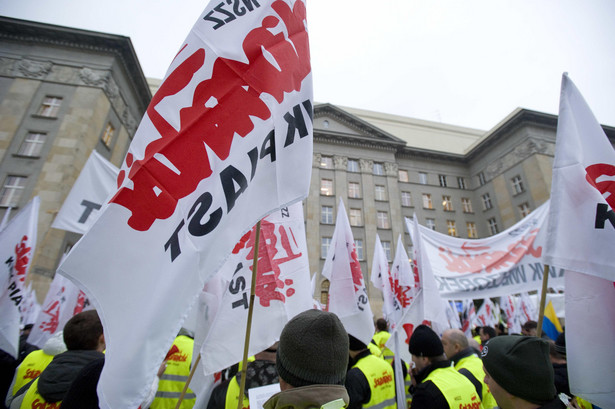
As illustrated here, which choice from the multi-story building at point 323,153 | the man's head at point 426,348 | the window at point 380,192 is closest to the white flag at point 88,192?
the man's head at point 426,348

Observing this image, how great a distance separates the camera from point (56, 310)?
5.79m

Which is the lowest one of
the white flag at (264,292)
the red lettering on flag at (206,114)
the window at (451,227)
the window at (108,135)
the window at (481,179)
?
the white flag at (264,292)

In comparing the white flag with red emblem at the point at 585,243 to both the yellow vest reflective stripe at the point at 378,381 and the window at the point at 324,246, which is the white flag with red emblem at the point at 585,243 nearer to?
the yellow vest reflective stripe at the point at 378,381

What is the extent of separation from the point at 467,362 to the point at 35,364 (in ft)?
14.3

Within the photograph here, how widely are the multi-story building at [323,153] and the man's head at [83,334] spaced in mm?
7114

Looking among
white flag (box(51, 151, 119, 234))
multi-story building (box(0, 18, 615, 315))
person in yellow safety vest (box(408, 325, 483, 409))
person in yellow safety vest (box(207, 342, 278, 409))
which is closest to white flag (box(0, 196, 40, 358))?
white flag (box(51, 151, 119, 234))

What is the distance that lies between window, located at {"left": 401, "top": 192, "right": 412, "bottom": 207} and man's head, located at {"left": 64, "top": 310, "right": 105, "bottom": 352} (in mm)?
27123

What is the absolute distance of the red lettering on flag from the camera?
4.36ft

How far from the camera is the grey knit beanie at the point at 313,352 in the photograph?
1.31 m

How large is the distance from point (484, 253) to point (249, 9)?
4.06 m

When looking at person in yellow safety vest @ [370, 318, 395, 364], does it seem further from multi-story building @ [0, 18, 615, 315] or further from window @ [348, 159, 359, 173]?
window @ [348, 159, 359, 173]

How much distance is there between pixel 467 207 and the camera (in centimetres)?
2916

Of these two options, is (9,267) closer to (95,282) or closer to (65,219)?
(65,219)

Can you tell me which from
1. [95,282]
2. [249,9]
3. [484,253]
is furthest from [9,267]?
[484,253]
